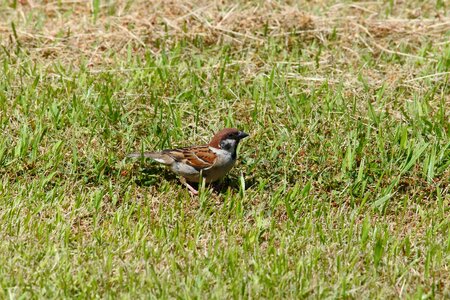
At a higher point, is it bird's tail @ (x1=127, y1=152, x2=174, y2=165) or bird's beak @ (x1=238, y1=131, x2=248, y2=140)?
bird's beak @ (x1=238, y1=131, x2=248, y2=140)

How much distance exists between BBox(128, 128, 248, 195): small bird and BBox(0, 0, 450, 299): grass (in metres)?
0.13

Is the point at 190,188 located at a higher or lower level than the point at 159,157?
lower

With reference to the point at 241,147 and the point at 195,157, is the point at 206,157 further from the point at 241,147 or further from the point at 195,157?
the point at 241,147

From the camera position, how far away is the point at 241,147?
23.4ft

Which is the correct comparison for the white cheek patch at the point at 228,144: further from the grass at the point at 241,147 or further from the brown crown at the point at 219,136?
the grass at the point at 241,147

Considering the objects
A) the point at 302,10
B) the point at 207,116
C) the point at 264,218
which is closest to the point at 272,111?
the point at 207,116

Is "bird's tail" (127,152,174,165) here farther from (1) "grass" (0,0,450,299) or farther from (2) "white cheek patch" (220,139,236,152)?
(2) "white cheek patch" (220,139,236,152)

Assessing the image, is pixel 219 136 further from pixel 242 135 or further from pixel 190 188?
pixel 190 188

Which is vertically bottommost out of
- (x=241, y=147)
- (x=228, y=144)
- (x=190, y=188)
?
(x=190, y=188)

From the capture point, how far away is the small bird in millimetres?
6648

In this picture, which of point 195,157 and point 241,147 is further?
point 241,147

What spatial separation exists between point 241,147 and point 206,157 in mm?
535

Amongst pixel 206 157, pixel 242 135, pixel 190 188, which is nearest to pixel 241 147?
pixel 242 135

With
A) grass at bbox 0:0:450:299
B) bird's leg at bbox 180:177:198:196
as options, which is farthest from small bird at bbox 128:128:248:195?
grass at bbox 0:0:450:299
